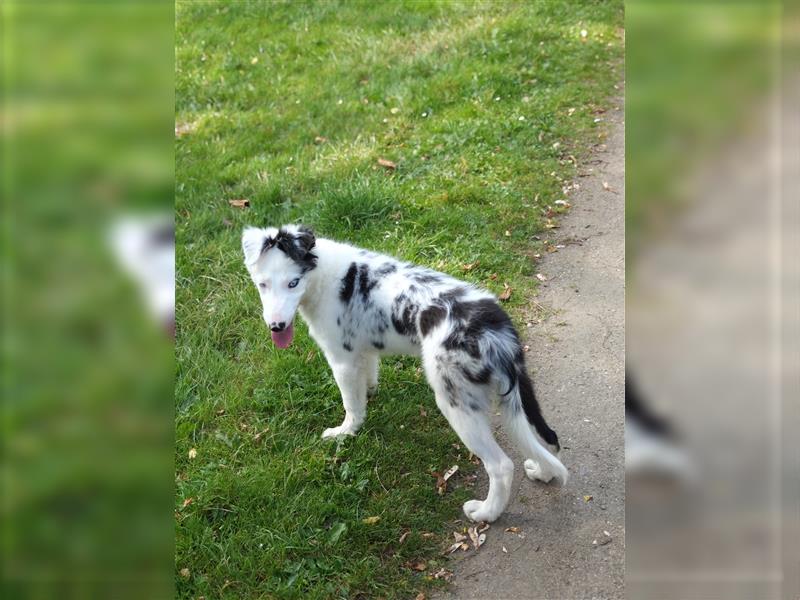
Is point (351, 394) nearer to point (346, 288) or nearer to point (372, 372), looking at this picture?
point (372, 372)

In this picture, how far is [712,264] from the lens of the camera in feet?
2.32

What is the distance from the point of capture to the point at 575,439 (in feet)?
15.6

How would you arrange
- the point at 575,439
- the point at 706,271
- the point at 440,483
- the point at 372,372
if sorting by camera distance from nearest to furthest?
the point at 706,271, the point at 440,483, the point at 575,439, the point at 372,372

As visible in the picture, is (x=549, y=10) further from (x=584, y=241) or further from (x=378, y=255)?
(x=378, y=255)

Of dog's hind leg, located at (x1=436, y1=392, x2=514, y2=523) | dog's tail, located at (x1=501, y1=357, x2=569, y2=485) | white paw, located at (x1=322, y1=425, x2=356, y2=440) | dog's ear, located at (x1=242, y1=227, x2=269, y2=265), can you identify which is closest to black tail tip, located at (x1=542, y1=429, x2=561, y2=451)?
dog's tail, located at (x1=501, y1=357, x2=569, y2=485)

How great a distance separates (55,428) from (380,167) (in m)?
7.29

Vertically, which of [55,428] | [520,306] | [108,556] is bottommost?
[520,306]

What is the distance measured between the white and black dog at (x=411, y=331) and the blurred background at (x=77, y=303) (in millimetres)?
3060

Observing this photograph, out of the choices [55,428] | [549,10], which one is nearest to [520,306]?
[55,428]

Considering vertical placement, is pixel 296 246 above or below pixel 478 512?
above

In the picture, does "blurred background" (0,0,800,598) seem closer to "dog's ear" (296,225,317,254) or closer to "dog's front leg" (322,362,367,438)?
"dog's ear" (296,225,317,254)

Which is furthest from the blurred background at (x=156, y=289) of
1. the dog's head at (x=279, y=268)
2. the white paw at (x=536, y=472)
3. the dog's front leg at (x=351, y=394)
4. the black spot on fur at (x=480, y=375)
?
the dog's front leg at (x=351, y=394)

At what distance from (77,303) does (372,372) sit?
14.2 ft

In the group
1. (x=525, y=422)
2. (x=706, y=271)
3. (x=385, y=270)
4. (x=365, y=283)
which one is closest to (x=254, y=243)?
(x=365, y=283)
